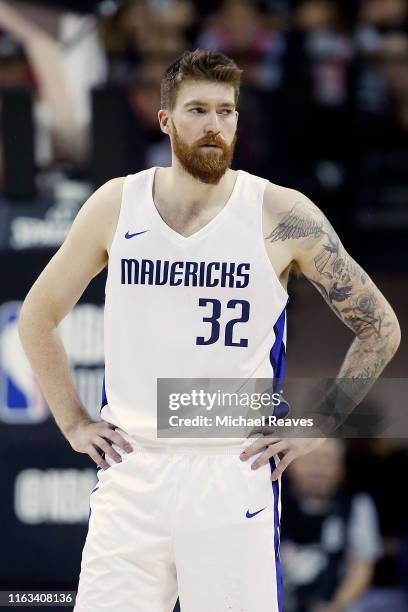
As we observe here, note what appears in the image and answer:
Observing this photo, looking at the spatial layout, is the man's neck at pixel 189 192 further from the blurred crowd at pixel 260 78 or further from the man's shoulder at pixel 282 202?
the blurred crowd at pixel 260 78

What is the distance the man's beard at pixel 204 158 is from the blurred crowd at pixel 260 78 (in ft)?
6.53

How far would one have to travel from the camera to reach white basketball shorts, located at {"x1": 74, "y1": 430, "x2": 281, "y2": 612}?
3164 mm

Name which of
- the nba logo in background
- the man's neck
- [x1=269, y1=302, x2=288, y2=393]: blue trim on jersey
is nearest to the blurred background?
the nba logo in background

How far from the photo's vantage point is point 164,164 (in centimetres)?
530

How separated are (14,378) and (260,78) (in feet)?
6.91

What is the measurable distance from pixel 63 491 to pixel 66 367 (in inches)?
80.3

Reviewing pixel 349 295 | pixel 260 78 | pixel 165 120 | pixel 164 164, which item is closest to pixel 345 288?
pixel 349 295

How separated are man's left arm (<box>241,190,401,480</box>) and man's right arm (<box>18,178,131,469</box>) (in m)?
0.44

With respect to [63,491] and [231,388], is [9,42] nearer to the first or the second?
[63,491]

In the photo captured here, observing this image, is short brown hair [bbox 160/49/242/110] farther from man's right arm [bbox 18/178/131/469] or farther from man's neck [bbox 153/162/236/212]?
man's right arm [bbox 18/178/131/469]

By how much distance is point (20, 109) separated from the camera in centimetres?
527

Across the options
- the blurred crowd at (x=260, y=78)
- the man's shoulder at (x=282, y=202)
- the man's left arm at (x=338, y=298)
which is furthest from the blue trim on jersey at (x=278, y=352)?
the blurred crowd at (x=260, y=78)

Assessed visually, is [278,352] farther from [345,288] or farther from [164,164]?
[164,164]

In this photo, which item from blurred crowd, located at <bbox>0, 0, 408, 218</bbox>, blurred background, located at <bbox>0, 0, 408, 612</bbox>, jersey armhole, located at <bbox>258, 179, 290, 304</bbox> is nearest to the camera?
jersey armhole, located at <bbox>258, 179, 290, 304</bbox>
